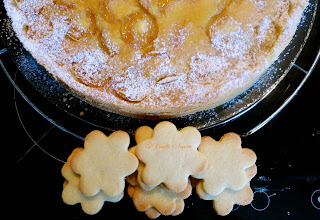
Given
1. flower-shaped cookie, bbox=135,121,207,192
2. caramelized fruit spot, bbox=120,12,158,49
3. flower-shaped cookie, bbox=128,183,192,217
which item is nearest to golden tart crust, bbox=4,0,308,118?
caramelized fruit spot, bbox=120,12,158,49

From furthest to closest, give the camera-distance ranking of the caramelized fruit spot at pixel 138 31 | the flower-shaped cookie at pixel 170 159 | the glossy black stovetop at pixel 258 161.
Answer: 1. the glossy black stovetop at pixel 258 161
2. the caramelized fruit spot at pixel 138 31
3. the flower-shaped cookie at pixel 170 159

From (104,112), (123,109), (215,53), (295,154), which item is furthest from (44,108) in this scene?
(295,154)

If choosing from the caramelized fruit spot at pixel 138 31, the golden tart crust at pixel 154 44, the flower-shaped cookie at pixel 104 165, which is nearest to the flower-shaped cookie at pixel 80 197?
the flower-shaped cookie at pixel 104 165

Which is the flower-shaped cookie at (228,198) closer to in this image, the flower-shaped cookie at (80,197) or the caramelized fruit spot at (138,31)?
the flower-shaped cookie at (80,197)

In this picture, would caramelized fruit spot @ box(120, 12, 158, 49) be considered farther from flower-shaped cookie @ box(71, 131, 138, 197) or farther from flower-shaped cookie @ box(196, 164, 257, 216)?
flower-shaped cookie @ box(196, 164, 257, 216)

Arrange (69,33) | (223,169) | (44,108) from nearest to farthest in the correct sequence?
(223,169)
(69,33)
(44,108)

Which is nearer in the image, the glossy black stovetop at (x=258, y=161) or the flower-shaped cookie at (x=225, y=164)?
the flower-shaped cookie at (x=225, y=164)

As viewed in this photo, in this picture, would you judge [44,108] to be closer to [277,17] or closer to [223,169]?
[223,169]
